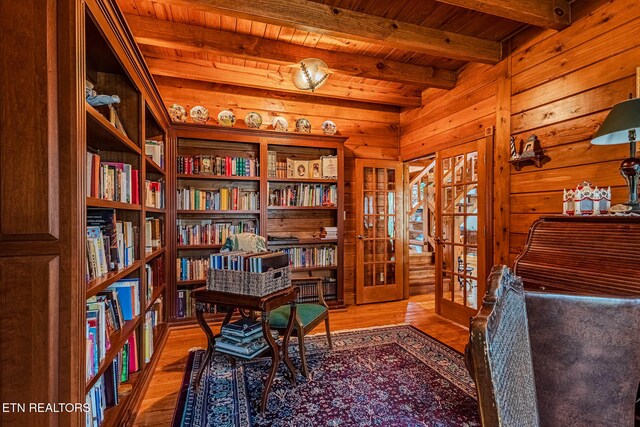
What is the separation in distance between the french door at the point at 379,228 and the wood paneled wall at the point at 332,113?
0.12 metres

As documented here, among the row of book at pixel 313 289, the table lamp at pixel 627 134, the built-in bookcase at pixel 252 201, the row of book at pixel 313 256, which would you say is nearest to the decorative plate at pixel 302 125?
the built-in bookcase at pixel 252 201

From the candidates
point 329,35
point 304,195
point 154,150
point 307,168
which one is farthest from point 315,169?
point 154,150

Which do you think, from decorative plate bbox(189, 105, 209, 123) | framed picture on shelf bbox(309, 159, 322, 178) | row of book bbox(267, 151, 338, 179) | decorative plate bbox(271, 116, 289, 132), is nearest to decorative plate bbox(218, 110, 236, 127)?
decorative plate bbox(189, 105, 209, 123)

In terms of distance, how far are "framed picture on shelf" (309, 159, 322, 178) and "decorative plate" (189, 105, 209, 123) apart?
1293 mm

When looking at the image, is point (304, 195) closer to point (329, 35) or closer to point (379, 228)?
point (379, 228)

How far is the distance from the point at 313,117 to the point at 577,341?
3.57 m

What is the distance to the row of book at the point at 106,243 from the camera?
57.6 inches

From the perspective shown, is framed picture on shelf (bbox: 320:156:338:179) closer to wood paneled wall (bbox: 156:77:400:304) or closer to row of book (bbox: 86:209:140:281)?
wood paneled wall (bbox: 156:77:400:304)

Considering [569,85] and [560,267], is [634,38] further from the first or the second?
[560,267]

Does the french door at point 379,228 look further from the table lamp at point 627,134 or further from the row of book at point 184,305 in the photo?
the table lamp at point 627,134

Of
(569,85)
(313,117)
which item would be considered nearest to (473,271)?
(569,85)

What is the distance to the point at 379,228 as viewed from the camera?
424 centimetres

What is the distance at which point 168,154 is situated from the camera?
3.16 m

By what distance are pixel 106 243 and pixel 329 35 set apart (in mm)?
2151
